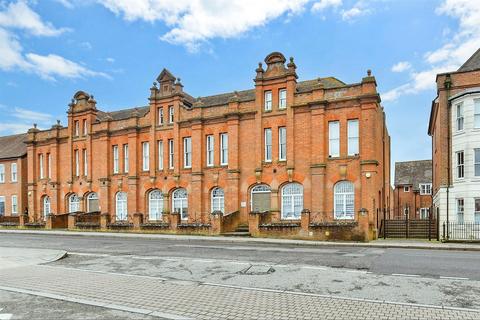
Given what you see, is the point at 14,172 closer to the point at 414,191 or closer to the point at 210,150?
the point at 210,150

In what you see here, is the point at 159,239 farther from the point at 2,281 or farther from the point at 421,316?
the point at 421,316

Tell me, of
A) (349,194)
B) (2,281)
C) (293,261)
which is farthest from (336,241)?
(2,281)

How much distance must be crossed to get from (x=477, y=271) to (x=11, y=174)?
4546 cm

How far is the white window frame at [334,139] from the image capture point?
26.5 meters

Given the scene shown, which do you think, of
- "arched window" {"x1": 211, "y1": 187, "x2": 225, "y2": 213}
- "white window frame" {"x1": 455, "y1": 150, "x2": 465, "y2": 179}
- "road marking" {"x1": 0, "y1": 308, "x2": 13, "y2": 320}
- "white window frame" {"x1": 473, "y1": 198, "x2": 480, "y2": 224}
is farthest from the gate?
"road marking" {"x1": 0, "y1": 308, "x2": 13, "y2": 320}

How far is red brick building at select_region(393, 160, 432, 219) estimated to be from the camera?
49.3 m

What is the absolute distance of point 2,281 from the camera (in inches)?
392

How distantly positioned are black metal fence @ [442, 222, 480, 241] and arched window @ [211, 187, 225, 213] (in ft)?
48.8

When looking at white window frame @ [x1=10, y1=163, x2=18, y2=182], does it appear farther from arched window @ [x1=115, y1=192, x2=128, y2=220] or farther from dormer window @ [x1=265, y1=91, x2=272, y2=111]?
dormer window @ [x1=265, y1=91, x2=272, y2=111]

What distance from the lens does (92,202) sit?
121 feet

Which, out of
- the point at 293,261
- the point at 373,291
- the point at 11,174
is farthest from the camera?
the point at 11,174

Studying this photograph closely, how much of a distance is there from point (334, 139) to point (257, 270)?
659 inches

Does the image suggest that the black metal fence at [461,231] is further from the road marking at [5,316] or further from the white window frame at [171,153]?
the road marking at [5,316]

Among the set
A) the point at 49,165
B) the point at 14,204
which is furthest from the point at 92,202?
the point at 14,204
